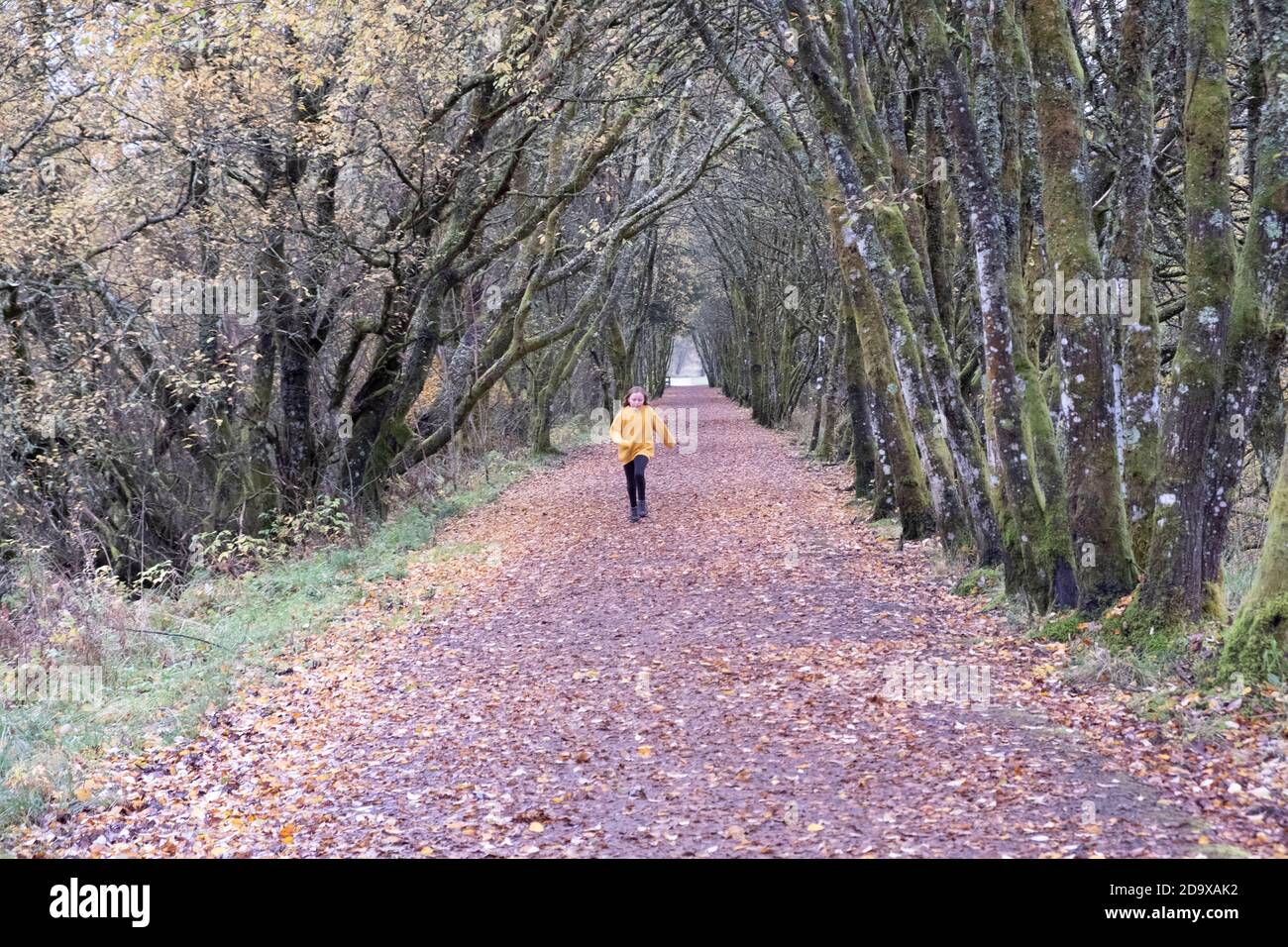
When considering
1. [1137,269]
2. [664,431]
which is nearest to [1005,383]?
[1137,269]

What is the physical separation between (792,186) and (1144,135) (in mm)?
18058

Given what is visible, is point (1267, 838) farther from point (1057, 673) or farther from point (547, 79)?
point (547, 79)

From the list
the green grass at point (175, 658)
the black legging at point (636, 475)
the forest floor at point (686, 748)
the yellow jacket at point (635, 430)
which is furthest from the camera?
the black legging at point (636, 475)

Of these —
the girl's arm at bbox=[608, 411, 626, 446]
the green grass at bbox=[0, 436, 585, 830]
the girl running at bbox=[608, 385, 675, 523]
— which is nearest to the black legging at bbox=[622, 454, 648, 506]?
the girl running at bbox=[608, 385, 675, 523]

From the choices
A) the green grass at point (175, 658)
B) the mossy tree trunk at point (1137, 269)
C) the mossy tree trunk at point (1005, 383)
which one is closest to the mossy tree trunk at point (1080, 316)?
the mossy tree trunk at point (1137, 269)

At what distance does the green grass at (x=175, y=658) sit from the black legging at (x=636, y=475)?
115 inches

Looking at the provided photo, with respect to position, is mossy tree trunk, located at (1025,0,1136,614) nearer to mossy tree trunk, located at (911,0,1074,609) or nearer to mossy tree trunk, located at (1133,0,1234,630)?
mossy tree trunk, located at (911,0,1074,609)

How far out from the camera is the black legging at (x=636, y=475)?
1491cm

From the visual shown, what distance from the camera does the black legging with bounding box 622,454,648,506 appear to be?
14.9 metres

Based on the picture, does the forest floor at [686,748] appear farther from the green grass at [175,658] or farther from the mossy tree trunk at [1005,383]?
the mossy tree trunk at [1005,383]

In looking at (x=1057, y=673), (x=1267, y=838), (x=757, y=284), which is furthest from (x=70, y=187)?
(x=757, y=284)

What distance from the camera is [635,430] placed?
14758 millimetres

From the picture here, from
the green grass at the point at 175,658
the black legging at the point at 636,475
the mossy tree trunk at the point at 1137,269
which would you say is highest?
the mossy tree trunk at the point at 1137,269

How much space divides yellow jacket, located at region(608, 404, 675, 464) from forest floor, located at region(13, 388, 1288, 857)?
4026 millimetres
